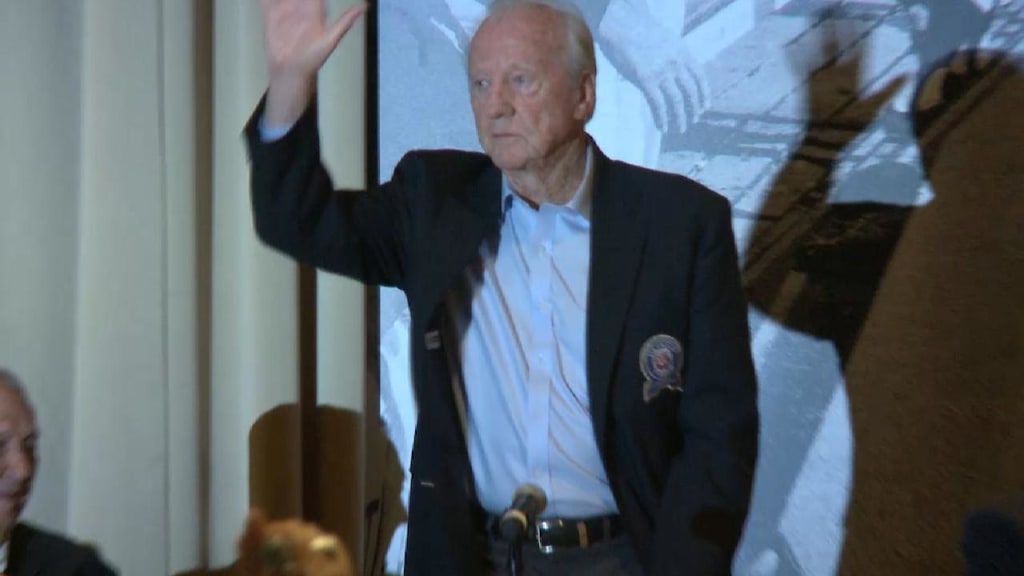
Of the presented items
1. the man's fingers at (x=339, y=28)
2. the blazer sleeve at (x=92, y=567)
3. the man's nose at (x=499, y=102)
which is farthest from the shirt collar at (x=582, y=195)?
the blazer sleeve at (x=92, y=567)

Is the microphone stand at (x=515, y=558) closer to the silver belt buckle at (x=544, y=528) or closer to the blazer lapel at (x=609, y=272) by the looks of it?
the silver belt buckle at (x=544, y=528)

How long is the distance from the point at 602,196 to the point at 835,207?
799 millimetres

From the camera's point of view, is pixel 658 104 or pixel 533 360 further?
pixel 658 104

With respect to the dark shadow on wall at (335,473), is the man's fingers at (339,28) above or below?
above

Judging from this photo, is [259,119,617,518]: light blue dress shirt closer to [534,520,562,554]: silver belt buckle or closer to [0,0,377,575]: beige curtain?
[534,520,562,554]: silver belt buckle

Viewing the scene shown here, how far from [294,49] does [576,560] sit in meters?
0.72

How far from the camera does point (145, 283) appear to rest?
1979 millimetres

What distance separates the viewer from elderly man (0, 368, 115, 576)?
1649 mm

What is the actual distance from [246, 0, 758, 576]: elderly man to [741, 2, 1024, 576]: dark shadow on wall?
28.3 inches

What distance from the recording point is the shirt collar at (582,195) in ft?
5.60

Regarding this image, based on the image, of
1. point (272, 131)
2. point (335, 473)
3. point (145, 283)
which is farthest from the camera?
point (335, 473)

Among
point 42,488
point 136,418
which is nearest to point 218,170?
point 136,418

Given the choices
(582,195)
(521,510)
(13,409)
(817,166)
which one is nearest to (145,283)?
(13,409)

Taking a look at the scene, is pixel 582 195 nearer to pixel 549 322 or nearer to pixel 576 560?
pixel 549 322
